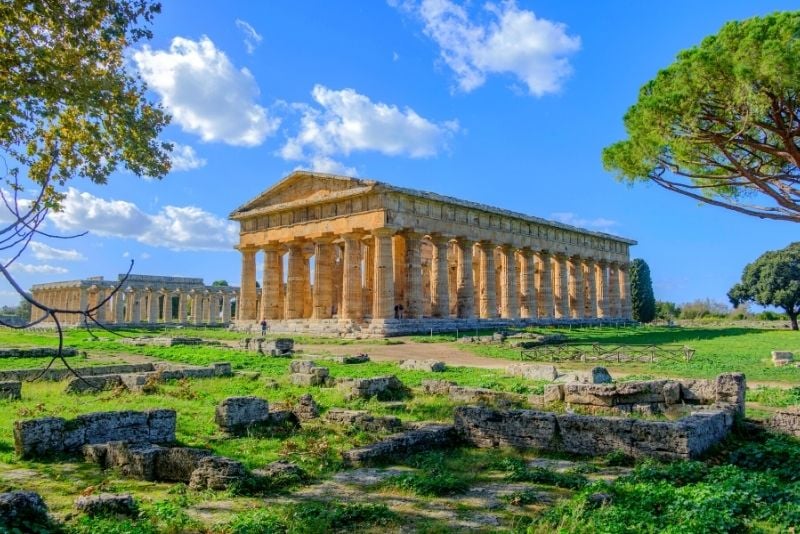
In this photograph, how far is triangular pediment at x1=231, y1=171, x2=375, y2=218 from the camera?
41.3 meters

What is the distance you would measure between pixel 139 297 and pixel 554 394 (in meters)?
59.9

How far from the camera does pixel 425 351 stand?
1129 inches

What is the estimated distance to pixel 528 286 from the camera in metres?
52.5

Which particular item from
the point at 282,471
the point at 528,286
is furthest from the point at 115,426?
the point at 528,286

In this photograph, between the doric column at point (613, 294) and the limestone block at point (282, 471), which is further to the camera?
the doric column at point (613, 294)

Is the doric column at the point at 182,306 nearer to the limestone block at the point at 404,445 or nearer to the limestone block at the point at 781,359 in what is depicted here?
the limestone block at the point at 781,359

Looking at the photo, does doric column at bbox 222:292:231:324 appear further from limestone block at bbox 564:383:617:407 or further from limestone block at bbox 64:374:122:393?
limestone block at bbox 564:383:617:407

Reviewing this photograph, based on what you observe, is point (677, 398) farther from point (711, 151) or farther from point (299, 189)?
point (299, 189)

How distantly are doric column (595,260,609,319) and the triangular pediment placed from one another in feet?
108

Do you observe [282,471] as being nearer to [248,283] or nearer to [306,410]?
[306,410]

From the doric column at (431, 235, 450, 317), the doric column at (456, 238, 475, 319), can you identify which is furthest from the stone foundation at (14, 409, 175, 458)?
the doric column at (456, 238, 475, 319)

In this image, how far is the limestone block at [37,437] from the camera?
873 cm

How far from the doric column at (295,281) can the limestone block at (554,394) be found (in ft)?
115

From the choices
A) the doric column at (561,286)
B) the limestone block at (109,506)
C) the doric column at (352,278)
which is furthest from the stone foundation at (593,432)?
the doric column at (561,286)
